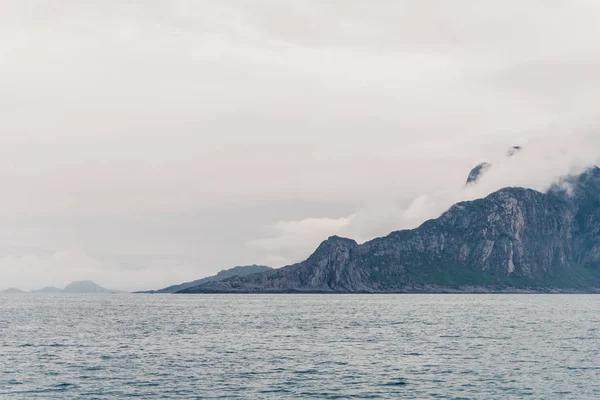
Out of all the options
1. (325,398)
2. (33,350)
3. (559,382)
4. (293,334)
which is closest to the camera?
(325,398)

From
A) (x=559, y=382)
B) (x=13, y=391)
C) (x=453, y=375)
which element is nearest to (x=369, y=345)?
(x=453, y=375)

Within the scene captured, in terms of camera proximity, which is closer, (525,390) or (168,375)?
(525,390)

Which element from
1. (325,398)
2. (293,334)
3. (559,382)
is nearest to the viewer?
(325,398)

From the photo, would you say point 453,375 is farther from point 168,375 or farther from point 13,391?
point 13,391

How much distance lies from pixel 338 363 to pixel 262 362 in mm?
11553

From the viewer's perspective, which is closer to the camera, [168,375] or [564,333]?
[168,375]

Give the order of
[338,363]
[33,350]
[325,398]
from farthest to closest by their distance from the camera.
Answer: [33,350], [338,363], [325,398]

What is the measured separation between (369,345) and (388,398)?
157 feet

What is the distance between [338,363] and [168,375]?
85.2ft

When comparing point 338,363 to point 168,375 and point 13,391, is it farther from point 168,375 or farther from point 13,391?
point 13,391

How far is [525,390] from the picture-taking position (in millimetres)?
76188

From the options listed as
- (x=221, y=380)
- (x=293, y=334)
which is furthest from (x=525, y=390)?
(x=293, y=334)

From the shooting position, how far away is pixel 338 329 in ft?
512

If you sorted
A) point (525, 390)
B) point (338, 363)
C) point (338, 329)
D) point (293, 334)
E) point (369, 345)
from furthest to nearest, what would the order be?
point (338, 329), point (293, 334), point (369, 345), point (338, 363), point (525, 390)
